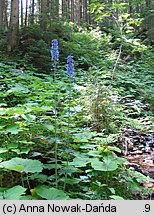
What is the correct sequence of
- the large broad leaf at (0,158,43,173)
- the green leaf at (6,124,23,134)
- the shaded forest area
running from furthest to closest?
the green leaf at (6,124,23,134) → the shaded forest area → the large broad leaf at (0,158,43,173)

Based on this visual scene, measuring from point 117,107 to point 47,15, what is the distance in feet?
18.5

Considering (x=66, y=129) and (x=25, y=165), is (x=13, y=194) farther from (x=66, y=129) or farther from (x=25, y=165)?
(x=66, y=129)

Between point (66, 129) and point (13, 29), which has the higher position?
point (13, 29)

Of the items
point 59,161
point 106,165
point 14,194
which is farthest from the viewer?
point 59,161

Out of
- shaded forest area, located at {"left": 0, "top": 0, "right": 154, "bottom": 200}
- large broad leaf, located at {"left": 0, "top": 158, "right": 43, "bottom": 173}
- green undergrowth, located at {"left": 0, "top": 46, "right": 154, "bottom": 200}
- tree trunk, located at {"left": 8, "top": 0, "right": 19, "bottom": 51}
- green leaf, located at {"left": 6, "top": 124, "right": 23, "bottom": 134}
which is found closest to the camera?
large broad leaf, located at {"left": 0, "top": 158, "right": 43, "bottom": 173}

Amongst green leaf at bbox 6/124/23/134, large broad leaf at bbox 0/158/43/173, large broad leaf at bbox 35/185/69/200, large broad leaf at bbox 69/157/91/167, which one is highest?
green leaf at bbox 6/124/23/134

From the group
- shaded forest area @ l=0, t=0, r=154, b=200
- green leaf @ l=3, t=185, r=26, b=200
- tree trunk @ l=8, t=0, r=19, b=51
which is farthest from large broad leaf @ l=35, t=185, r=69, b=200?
tree trunk @ l=8, t=0, r=19, b=51

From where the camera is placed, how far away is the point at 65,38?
30.3 feet

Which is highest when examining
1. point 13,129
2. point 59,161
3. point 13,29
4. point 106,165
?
point 13,29

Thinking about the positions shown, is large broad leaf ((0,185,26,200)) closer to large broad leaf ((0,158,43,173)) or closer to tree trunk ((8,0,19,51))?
large broad leaf ((0,158,43,173))

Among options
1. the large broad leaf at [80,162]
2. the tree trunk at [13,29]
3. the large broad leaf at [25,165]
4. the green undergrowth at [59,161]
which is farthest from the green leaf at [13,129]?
the tree trunk at [13,29]

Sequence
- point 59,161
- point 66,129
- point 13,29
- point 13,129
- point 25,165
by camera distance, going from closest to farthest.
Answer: point 25,165 → point 13,129 → point 59,161 → point 66,129 → point 13,29

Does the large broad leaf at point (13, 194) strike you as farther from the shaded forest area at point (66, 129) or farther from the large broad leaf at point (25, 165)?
the large broad leaf at point (25, 165)

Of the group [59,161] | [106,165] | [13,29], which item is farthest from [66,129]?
[13,29]
